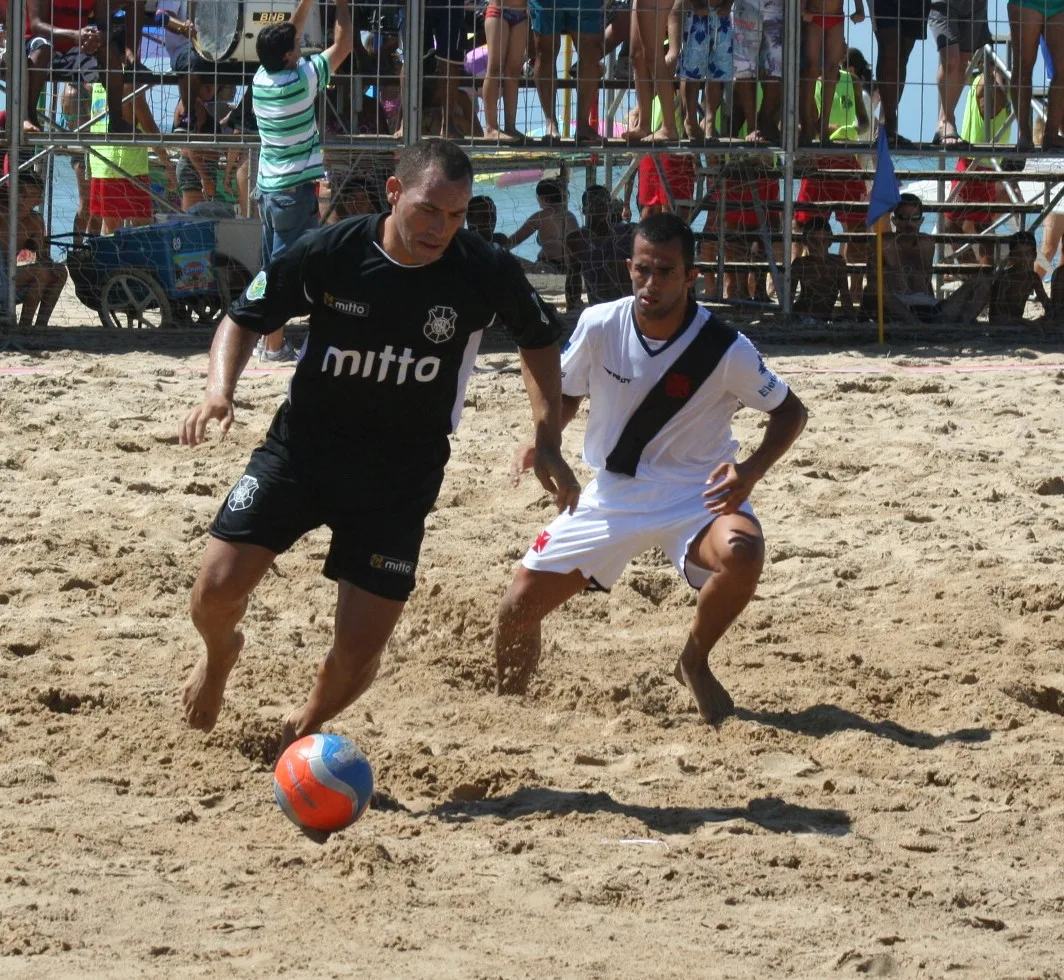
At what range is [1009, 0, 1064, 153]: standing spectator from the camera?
1153cm

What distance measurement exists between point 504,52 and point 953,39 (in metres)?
3.19

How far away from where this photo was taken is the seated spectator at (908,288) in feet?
39.9

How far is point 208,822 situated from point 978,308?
9156mm

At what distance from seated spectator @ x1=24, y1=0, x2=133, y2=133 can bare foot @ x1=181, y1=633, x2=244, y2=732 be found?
285 inches

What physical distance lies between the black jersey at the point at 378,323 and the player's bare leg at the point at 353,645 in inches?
16.7

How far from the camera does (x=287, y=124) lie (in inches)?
381

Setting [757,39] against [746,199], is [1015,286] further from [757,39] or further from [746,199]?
[757,39]

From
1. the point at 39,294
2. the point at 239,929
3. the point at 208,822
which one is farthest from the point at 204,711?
the point at 39,294

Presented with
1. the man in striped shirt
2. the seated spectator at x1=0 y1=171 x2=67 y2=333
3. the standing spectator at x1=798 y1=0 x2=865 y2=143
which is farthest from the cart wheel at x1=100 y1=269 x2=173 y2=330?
the standing spectator at x1=798 y1=0 x2=865 y2=143

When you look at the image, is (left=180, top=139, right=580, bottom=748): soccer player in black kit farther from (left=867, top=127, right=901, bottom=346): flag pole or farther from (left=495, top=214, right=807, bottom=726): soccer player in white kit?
(left=867, top=127, right=901, bottom=346): flag pole

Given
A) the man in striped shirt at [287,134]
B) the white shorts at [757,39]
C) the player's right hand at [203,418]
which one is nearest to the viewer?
the player's right hand at [203,418]

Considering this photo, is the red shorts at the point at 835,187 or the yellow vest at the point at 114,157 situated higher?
the yellow vest at the point at 114,157

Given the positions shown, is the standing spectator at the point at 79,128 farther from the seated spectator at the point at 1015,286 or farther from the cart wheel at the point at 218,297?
the seated spectator at the point at 1015,286

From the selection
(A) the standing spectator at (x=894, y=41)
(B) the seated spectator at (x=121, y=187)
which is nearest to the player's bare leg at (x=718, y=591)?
(A) the standing spectator at (x=894, y=41)
